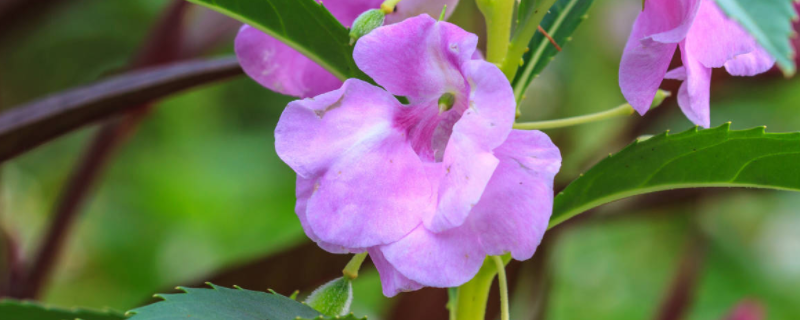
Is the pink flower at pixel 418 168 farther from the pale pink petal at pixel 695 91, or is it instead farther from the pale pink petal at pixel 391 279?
the pale pink petal at pixel 695 91

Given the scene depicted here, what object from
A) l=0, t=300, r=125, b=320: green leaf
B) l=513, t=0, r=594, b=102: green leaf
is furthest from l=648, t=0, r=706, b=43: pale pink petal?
l=0, t=300, r=125, b=320: green leaf

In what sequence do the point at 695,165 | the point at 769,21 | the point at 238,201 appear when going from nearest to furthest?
the point at 769,21 < the point at 695,165 < the point at 238,201

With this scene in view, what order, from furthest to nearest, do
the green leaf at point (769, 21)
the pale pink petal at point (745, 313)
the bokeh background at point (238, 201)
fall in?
the bokeh background at point (238, 201) → the pale pink petal at point (745, 313) → the green leaf at point (769, 21)

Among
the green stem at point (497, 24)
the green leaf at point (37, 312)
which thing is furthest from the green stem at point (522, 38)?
the green leaf at point (37, 312)

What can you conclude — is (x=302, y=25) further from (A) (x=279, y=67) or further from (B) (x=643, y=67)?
(B) (x=643, y=67)

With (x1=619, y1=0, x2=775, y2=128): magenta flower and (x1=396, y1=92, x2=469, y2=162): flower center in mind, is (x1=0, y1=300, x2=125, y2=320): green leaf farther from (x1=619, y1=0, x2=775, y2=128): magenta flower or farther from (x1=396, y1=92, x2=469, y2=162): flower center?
(x1=619, y1=0, x2=775, y2=128): magenta flower

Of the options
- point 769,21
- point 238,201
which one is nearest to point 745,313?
point 769,21

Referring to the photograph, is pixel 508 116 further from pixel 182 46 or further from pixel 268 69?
pixel 182 46

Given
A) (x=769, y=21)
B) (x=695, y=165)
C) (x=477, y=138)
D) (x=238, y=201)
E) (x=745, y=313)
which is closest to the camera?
(x=769, y=21)
